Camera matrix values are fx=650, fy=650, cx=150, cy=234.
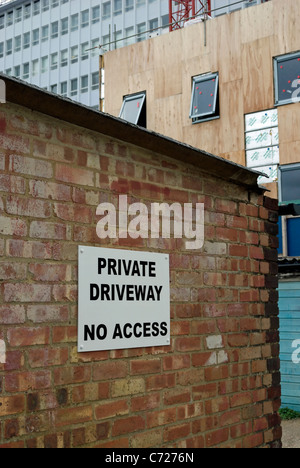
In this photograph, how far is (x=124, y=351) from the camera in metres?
4.21

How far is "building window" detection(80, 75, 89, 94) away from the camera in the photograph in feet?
163

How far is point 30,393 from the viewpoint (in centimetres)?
363

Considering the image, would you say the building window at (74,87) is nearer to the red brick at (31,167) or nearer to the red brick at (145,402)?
the red brick at (145,402)

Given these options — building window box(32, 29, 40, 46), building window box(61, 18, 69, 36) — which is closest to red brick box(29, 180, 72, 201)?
building window box(61, 18, 69, 36)

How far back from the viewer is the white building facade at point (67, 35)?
159 ft

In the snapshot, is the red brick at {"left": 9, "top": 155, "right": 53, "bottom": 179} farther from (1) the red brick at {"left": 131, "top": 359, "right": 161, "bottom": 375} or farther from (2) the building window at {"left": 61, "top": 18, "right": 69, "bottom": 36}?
(2) the building window at {"left": 61, "top": 18, "right": 69, "bottom": 36}

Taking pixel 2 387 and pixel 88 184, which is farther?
pixel 88 184

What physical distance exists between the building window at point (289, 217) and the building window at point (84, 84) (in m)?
37.4

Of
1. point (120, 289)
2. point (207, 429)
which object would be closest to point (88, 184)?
point (120, 289)

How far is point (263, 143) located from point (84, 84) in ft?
122

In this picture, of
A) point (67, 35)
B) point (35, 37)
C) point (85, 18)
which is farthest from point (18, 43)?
point (85, 18)

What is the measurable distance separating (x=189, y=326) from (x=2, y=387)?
1.66m

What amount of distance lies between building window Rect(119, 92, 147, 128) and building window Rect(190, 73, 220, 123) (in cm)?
146
